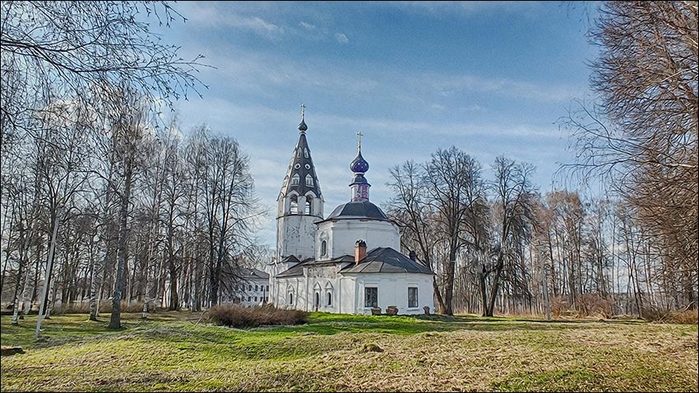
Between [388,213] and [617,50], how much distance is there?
3303 centimetres

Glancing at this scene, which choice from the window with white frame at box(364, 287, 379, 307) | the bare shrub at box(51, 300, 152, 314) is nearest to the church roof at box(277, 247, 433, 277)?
the window with white frame at box(364, 287, 379, 307)

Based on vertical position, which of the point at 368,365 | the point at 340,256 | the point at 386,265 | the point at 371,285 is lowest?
the point at 368,365

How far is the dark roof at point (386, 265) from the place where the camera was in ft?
98.9

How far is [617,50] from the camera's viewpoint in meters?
7.39

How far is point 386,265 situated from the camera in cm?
3056

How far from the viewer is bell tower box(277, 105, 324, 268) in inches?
1667

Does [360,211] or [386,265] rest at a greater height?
[360,211]

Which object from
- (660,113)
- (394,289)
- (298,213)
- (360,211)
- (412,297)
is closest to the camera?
(660,113)

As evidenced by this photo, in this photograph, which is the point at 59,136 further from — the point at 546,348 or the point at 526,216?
the point at 526,216

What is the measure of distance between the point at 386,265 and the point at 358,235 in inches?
242

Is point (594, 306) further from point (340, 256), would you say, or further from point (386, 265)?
point (340, 256)

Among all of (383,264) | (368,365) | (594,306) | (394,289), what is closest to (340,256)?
(383,264)

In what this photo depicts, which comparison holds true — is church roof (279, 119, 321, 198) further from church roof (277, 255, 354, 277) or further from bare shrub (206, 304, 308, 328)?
bare shrub (206, 304, 308, 328)

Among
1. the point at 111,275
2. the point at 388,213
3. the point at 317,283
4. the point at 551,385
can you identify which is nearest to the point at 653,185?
the point at 551,385
